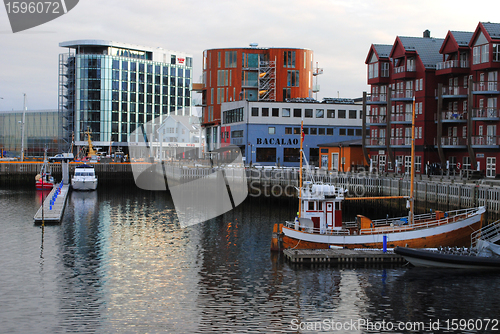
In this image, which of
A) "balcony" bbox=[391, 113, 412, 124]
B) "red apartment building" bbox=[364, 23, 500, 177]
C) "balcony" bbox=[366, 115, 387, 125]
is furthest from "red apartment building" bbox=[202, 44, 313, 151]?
"balcony" bbox=[391, 113, 412, 124]

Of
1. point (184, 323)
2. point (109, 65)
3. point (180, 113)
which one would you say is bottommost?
point (184, 323)

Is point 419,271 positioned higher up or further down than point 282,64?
further down

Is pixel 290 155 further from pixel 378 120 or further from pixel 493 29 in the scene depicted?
pixel 493 29

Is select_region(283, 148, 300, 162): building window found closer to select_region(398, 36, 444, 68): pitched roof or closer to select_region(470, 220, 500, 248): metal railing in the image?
select_region(398, 36, 444, 68): pitched roof

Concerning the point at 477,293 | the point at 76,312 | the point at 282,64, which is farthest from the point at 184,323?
the point at 282,64

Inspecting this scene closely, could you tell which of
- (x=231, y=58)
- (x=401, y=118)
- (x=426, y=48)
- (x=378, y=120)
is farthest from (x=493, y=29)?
(x=231, y=58)

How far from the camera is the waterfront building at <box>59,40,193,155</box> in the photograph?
572 ft

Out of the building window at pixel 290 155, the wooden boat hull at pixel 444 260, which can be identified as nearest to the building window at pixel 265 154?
the building window at pixel 290 155

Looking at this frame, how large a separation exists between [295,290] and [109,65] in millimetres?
154120

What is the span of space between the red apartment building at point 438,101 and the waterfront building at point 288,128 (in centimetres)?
2227

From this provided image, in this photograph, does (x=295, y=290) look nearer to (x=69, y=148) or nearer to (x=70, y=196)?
(x=70, y=196)

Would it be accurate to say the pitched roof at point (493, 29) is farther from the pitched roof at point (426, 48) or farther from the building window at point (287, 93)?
the building window at point (287, 93)

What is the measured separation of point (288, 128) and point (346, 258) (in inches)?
3054

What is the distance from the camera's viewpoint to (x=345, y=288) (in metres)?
33.2
